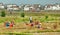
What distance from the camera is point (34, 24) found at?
56.8 ft

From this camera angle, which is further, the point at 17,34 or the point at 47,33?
the point at 47,33

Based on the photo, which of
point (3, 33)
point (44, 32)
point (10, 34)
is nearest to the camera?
point (10, 34)

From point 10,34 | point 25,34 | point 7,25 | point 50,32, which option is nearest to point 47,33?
point 50,32

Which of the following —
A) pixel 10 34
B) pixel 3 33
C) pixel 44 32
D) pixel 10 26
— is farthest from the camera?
pixel 10 26

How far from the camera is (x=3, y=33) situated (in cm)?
1396

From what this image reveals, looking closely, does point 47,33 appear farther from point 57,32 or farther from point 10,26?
point 10,26

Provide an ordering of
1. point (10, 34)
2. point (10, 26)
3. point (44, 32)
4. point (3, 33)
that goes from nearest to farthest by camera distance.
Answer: point (10, 34)
point (3, 33)
point (44, 32)
point (10, 26)

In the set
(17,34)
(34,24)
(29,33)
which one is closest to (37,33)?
(29,33)

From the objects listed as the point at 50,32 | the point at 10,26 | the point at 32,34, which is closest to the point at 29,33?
the point at 32,34

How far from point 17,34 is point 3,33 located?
3.91 feet

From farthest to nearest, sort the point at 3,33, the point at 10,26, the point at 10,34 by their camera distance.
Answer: the point at 10,26 → the point at 3,33 → the point at 10,34

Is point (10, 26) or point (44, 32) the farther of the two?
→ point (10, 26)

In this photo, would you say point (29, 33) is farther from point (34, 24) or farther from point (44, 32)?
point (34, 24)

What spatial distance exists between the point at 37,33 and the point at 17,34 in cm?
175
